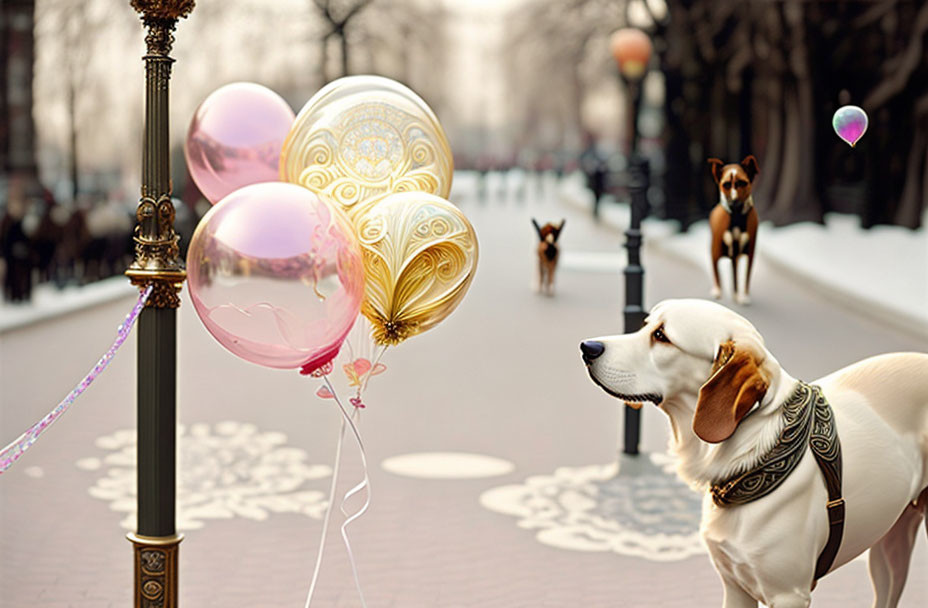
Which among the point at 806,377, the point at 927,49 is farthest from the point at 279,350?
the point at 927,49

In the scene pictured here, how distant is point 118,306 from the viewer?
2116 cm

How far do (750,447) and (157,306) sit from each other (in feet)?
7.05

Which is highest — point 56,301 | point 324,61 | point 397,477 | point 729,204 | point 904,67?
point 324,61

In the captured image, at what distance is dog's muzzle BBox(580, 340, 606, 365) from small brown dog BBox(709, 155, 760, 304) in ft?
7.76

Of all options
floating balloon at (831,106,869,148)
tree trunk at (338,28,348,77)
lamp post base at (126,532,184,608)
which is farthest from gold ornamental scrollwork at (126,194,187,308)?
tree trunk at (338,28,348,77)

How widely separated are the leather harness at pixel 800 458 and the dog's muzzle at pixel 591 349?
1.93 feet

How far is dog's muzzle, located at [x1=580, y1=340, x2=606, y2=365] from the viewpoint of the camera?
442 cm

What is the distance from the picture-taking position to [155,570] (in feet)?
15.9

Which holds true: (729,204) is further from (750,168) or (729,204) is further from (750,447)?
(750,447)

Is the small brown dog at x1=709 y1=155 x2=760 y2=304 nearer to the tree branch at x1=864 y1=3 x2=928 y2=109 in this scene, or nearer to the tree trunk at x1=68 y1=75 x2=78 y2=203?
the tree branch at x1=864 y1=3 x2=928 y2=109

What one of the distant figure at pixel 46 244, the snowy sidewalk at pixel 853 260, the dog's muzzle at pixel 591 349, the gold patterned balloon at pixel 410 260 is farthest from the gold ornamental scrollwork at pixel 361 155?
the distant figure at pixel 46 244

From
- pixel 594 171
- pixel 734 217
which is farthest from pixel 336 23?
pixel 734 217

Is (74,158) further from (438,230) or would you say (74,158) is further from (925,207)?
(438,230)

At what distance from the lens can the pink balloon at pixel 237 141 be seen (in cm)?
609
